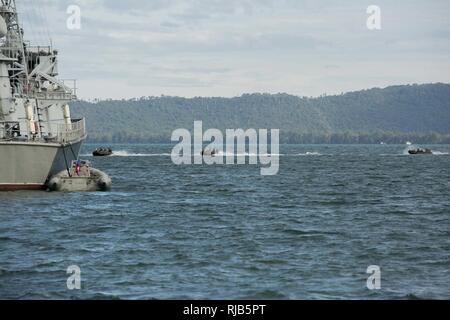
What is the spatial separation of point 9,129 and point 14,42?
11.1m

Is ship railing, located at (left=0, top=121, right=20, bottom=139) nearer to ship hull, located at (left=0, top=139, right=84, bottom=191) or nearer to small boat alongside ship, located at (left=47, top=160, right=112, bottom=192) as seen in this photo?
ship hull, located at (left=0, top=139, right=84, bottom=191)

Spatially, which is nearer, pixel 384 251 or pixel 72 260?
pixel 72 260

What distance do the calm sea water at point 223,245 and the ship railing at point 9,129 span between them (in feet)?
11.6

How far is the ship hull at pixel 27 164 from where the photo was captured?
53.8 metres

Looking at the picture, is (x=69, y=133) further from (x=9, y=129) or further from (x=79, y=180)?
(x=9, y=129)

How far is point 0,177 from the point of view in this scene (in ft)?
178

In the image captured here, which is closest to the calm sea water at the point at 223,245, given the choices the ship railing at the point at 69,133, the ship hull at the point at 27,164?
the ship hull at the point at 27,164

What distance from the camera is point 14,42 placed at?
64.7m

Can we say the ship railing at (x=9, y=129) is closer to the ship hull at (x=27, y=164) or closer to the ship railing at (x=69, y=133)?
the ship hull at (x=27, y=164)

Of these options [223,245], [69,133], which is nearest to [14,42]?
[69,133]

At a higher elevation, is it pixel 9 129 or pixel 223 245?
pixel 9 129
